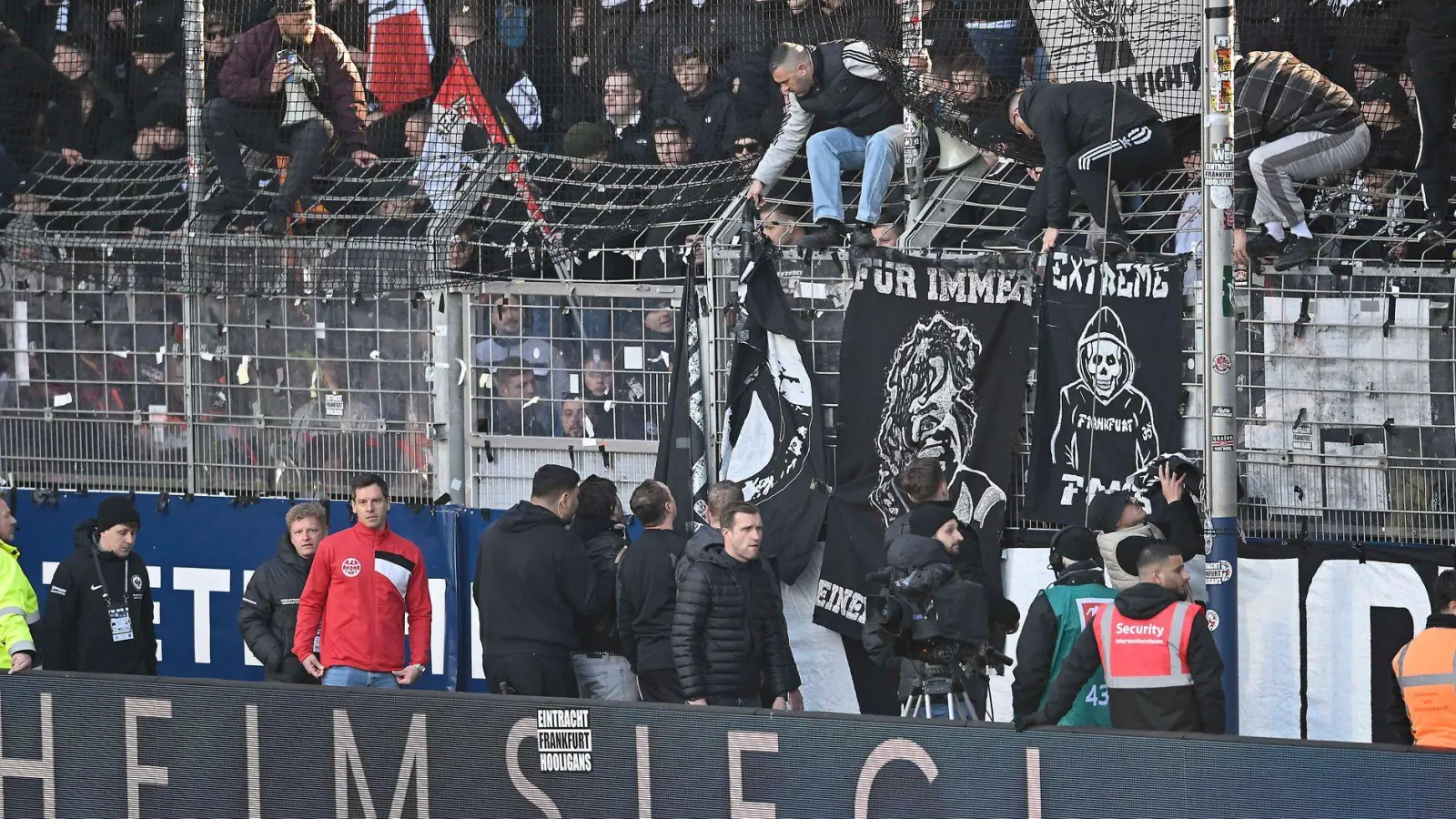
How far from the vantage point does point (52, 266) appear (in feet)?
43.2

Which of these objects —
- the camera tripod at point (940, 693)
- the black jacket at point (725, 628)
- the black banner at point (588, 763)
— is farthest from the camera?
the black jacket at point (725, 628)

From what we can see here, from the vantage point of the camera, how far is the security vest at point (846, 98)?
36.1 ft

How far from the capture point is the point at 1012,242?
1069 centimetres

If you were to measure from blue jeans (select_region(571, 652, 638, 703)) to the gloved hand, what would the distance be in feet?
7.60

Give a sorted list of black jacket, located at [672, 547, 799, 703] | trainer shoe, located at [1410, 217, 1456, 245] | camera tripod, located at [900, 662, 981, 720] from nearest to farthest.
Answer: camera tripod, located at [900, 662, 981, 720], black jacket, located at [672, 547, 799, 703], trainer shoe, located at [1410, 217, 1456, 245]

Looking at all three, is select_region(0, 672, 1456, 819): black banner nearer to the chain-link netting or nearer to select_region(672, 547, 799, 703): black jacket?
select_region(672, 547, 799, 703): black jacket

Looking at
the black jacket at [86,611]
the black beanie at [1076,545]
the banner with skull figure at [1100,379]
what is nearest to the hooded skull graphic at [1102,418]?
the banner with skull figure at [1100,379]

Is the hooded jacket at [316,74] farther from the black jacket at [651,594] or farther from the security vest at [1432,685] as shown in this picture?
the security vest at [1432,685]

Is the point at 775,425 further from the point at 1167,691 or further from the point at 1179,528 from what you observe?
the point at 1167,691

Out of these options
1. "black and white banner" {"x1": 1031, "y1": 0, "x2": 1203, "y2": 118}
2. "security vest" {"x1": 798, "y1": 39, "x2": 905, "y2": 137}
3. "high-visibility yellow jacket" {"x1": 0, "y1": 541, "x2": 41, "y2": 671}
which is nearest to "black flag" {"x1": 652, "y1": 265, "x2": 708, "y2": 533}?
"security vest" {"x1": 798, "y1": 39, "x2": 905, "y2": 137}

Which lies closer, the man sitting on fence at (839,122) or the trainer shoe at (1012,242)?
the trainer shoe at (1012,242)

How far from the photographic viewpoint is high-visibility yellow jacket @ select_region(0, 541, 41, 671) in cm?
948

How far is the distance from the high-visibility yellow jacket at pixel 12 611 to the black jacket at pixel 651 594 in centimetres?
279

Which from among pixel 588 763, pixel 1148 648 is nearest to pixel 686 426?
pixel 588 763
